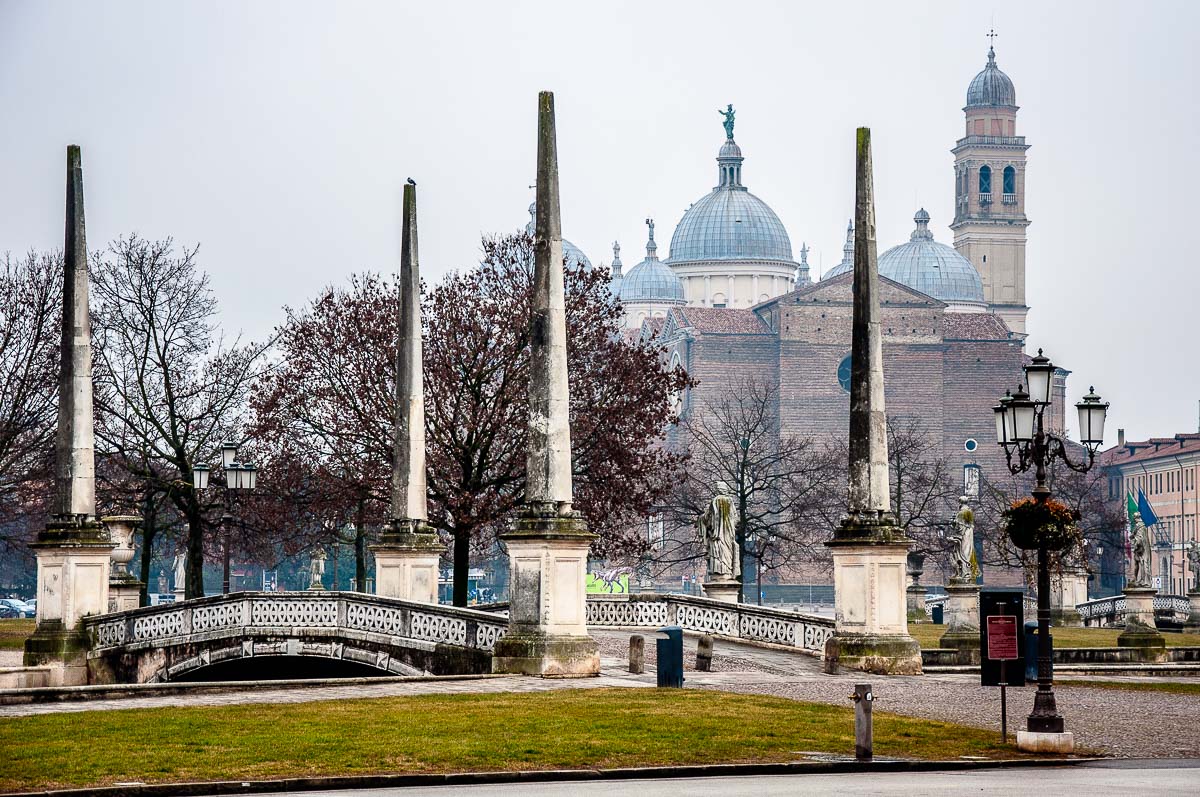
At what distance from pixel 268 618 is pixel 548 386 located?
1057cm

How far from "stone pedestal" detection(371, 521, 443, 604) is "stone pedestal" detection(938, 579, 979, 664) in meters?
9.45

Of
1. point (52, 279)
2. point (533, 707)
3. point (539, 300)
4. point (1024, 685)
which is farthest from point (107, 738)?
point (52, 279)

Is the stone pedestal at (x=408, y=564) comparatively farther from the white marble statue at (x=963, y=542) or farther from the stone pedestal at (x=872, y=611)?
the white marble statue at (x=963, y=542)

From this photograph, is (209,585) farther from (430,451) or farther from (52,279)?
(430,451)

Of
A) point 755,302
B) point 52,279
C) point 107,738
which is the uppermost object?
point 755,302

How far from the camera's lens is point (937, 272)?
175250 millimetres

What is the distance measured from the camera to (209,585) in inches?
4803

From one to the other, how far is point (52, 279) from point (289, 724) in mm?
36675

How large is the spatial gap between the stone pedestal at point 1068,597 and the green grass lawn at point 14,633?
29.3 meters

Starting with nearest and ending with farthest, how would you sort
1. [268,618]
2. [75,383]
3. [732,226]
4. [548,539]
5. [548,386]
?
[548,539] < [548,386] < [75,383] < [268,618] < [732,226]

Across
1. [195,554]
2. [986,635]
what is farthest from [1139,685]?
[195,554]

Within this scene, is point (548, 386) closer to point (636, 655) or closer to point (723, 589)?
point (636, 655)

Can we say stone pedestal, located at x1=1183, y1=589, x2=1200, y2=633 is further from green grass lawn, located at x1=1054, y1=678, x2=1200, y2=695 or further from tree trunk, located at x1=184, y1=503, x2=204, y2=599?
green grass lawn, located at x1=1054, y1=678, x2=1200, y2=695

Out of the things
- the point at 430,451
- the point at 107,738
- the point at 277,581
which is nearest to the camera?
the point at 107,738
